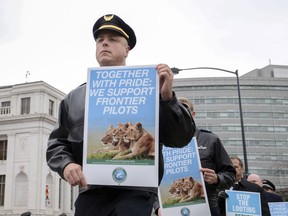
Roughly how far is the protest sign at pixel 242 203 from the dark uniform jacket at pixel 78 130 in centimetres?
257

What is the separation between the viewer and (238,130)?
3541 inches

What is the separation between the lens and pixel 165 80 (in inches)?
111

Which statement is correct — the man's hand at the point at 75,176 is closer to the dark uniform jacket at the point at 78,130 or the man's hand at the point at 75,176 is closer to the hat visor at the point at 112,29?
the dark uniform jacket at the point at 78,130

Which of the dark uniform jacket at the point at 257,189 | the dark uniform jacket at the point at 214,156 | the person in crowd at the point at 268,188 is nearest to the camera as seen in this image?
the dark uniform jacket at the point at 214,156

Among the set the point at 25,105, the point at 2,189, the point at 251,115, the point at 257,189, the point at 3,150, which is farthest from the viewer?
the point at 251,115

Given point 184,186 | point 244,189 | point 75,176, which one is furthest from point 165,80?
point 244,189

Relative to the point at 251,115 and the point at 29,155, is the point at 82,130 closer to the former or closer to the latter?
the point at 29,155

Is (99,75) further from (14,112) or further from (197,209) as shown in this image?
(14,112)

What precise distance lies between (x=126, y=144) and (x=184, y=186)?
73.2 inches

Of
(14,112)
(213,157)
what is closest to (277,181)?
(14,112)

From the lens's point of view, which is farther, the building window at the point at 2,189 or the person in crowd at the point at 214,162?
the building window at the point at 2,189

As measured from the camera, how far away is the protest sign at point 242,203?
5293 millimetres

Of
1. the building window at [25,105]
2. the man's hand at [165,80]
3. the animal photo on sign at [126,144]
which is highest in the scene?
the building window at [25,105]

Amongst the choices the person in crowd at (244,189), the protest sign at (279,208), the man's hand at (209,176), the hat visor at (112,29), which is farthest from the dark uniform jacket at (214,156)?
the protest sign at (279,208)
